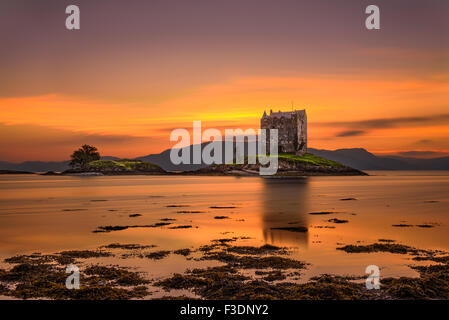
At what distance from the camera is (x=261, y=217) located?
30969mm

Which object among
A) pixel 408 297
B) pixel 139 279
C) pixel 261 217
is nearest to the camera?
pixel 408 297

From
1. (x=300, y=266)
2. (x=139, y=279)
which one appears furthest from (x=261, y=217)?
(x=139, y=279)

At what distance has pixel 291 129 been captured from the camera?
17050cm

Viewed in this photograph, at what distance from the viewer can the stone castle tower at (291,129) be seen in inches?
6668

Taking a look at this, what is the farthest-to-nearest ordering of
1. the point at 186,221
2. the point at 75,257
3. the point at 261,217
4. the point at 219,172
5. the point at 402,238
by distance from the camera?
the point at 219,172
the point at 261,217
the point at 186,221
the point at 402,238
the point at 75,257

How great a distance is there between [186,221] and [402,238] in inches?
606

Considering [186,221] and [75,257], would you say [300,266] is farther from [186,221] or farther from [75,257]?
[186,221]

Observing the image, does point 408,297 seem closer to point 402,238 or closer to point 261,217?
point 402,238

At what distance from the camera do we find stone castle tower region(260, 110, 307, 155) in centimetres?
16938

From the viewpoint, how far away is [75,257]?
16.1 meters

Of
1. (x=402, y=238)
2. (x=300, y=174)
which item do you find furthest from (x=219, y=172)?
(x=402, y=238)

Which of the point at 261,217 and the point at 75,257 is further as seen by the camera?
the point at 261,217
